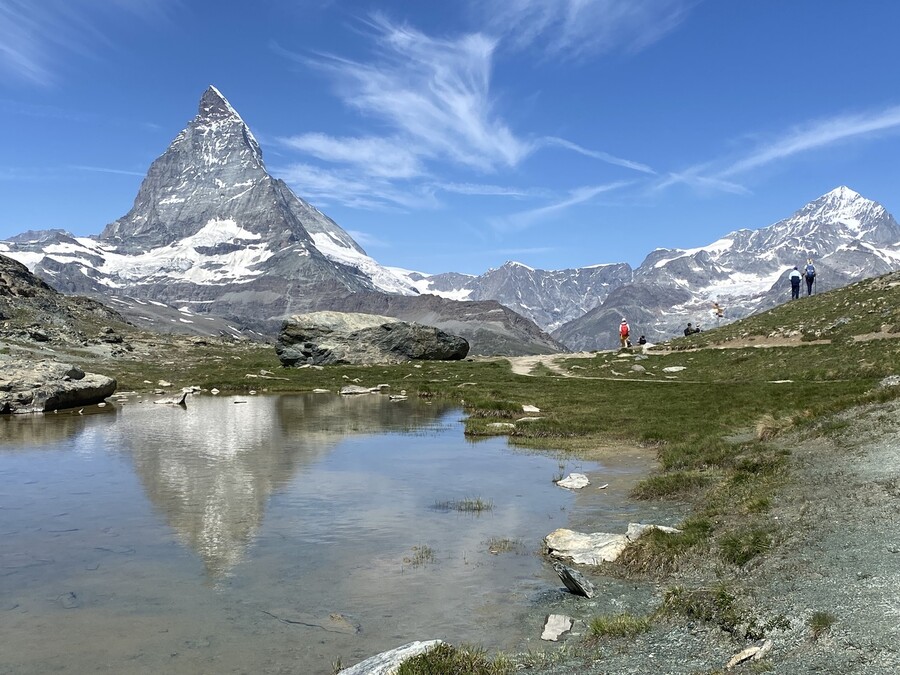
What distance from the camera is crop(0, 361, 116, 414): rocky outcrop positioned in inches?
1657

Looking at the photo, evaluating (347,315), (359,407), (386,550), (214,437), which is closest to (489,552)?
(386,550)

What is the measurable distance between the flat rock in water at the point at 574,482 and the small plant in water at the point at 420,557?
25.0 feet

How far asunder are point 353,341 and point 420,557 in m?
74.1

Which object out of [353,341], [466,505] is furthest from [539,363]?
[466,505]

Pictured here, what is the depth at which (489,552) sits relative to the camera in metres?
15.5

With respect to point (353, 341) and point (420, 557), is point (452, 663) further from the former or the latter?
point (353, 341)

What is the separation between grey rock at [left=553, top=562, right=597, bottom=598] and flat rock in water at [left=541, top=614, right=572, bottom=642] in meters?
1.11

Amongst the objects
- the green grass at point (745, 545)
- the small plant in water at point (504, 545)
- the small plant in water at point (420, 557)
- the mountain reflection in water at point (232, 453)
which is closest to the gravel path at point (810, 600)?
the green grass at point (745, 545)

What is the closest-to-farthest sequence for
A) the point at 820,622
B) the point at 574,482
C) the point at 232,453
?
the point at 820,622, the point at 574,482, the point at 232,453

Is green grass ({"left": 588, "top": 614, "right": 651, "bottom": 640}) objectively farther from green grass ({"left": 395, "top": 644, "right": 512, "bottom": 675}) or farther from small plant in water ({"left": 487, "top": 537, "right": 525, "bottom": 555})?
small plant in water ({"left": 487, "top": 537, "right": 525, "bottom": 555})

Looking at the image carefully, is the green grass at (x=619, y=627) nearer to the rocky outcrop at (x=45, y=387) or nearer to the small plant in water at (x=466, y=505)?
the small plant in water at (x=466, y=505)

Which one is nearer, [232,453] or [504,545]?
[504,545]

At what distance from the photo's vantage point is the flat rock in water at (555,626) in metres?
11.0

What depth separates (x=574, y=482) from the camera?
2206 cm
